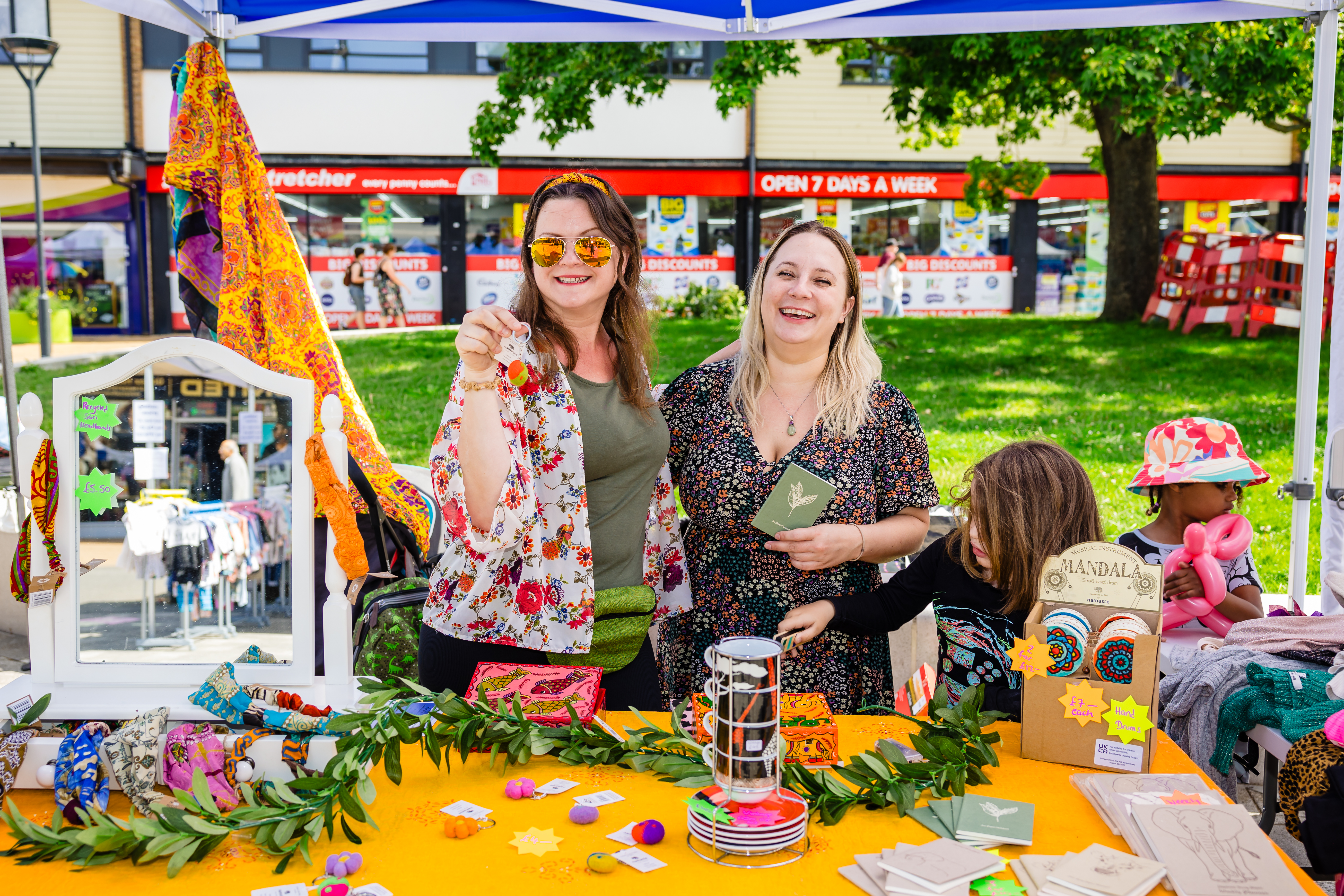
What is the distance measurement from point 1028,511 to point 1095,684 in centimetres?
54

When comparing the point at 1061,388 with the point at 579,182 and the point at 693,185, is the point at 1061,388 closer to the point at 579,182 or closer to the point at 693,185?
the point at 579,182

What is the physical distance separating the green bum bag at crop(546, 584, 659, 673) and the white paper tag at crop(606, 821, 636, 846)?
2.06ft

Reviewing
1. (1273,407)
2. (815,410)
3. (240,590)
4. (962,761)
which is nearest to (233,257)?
(240,590)

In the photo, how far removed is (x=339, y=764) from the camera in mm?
1541

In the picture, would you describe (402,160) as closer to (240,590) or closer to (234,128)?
(234,128)

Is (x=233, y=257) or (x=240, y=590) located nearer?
(x=240, y=590)

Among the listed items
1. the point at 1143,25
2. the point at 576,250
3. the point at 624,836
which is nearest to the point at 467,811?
the point at 624,836

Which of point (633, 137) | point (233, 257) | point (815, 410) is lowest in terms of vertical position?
point (815, 410)

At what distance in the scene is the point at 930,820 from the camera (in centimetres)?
151

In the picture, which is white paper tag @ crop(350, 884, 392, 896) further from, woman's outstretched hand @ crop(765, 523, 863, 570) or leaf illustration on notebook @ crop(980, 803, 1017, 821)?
woman's outstretched hand @ crop(765, 523, 863, 570)

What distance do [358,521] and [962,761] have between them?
1967 millimetres

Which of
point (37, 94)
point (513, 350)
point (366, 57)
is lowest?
point (513, 350)

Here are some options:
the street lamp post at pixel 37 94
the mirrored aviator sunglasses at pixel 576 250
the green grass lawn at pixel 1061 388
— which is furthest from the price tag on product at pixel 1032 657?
the street lamp post at pixel 37 94

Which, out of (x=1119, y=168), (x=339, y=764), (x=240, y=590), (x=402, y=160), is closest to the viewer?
(x=339, y=764)
